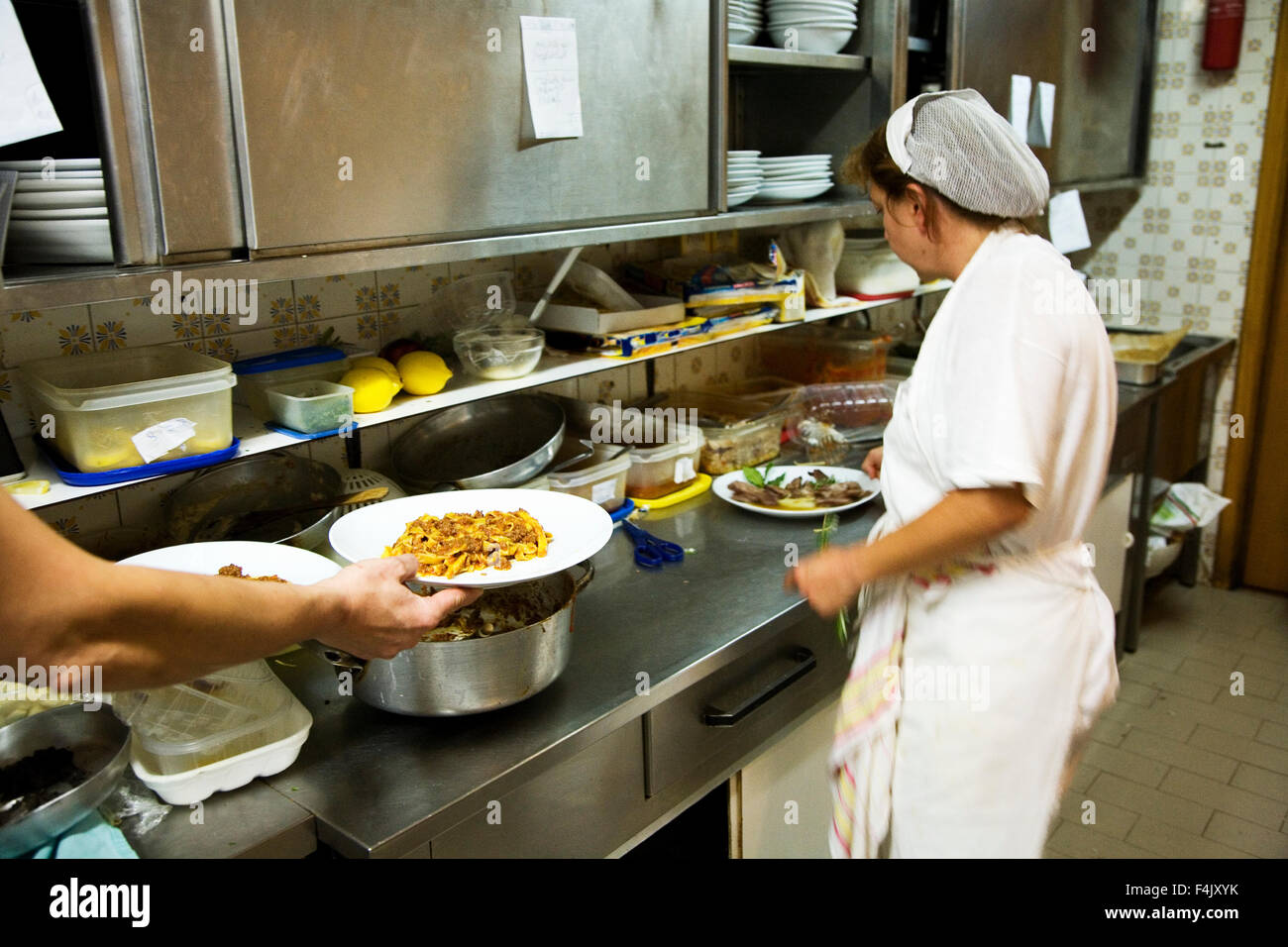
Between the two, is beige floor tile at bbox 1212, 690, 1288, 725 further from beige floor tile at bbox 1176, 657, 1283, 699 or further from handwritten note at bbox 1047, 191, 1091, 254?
handwritten note at bbox 1047, 191, 1091, 254

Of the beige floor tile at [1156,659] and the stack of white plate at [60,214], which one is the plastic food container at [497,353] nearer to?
the stack of white plate at [60,214]

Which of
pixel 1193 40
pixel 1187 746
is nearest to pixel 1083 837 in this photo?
pixel 1187 746

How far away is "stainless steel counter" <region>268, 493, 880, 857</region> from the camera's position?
4.07ft

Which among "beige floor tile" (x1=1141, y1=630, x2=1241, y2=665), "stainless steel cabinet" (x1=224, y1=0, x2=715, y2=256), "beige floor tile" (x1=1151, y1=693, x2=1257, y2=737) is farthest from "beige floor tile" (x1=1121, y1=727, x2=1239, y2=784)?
"stainless steel cabinet" (x1=224, y1=0, x2=715, y2=256)

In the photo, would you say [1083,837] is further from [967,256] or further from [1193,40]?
[1193,40]

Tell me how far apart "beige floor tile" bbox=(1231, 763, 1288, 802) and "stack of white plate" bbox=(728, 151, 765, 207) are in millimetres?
2061

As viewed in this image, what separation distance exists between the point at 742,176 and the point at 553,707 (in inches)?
46.6

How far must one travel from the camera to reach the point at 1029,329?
4.40 feet

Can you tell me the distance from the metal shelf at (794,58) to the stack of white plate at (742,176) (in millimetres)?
182

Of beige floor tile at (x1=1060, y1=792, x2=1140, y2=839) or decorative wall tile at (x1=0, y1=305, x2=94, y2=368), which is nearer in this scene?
decorative wall tile at (x1=0, y1=305, x2=94, y2=368)

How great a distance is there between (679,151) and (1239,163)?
2.63 meters

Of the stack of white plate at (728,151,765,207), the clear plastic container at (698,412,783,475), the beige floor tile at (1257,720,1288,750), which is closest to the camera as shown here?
the stack of white plate at (728,151,765,207)

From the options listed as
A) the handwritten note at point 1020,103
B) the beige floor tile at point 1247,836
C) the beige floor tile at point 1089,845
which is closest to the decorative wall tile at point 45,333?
the handwritten note at point 1020,103

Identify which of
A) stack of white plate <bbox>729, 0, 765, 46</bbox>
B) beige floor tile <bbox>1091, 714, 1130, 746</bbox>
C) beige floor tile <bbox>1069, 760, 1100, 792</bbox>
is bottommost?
beige floor tile <bbox>1069, 760, 1100, 792</bbox>
